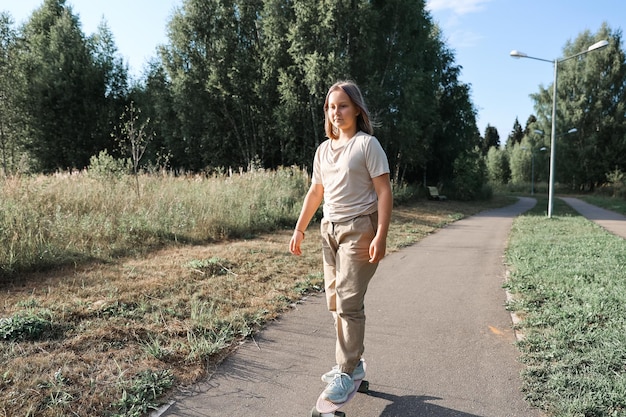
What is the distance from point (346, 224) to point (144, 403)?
173 cm

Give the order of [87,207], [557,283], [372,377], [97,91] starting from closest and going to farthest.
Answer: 1. [372,377]
2. [557,283]
3. [87,207]
4. [97,91]

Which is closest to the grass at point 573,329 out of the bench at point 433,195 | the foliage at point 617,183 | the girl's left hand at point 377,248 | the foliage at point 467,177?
the girl's left hand at point 377,248

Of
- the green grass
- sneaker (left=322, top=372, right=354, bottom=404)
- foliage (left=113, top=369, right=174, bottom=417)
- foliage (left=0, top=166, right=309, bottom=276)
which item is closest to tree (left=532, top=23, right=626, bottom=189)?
the green grass

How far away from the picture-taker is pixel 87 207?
7680 mm

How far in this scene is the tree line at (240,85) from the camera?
19156 millimetres

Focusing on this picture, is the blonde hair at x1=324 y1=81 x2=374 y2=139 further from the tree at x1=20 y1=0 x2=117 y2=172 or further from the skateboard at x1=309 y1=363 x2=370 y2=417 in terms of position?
the tree at x1=20 y1=0 x2=117 y2=172

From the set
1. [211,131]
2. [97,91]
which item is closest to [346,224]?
[211,131]

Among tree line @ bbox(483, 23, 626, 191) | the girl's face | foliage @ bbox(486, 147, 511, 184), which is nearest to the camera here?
the girl's face

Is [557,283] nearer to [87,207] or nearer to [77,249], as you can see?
[77,249]

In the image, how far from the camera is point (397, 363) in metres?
3.15

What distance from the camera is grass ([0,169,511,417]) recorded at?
8.77ft

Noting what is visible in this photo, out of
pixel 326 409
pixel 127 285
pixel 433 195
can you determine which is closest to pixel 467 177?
pixel 433 195

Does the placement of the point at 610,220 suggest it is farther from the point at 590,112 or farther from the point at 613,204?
the point at 590,112

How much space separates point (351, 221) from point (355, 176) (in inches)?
11.5
